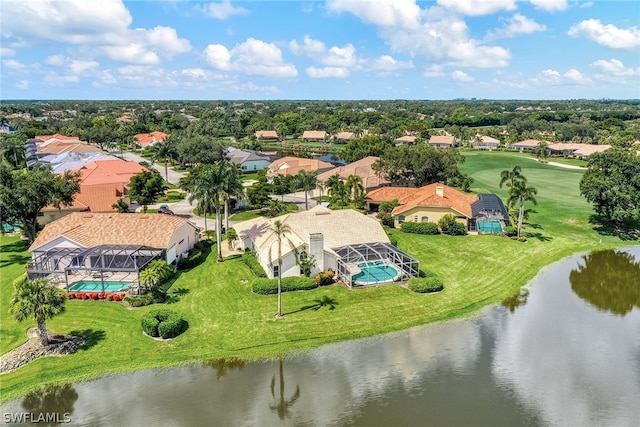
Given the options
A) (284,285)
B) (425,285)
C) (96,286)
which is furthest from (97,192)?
(425,285)

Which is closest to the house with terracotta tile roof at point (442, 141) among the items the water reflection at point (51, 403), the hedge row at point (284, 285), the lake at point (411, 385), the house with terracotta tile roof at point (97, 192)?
the house with terracotta tile roof at point (97, 192)

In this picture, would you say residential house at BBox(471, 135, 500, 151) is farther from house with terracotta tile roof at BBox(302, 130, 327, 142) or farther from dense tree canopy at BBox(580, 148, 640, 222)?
dense tree canopy at BBox(580, 148, 640, 222)

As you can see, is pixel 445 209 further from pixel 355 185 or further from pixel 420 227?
pixel 355 185

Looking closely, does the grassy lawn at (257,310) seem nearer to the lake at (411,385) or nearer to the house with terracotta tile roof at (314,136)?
the lake at (411,385)

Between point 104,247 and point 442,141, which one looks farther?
point 442,141

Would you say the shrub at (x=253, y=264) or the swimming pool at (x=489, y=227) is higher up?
the swimming pool at (x=489, y=227)

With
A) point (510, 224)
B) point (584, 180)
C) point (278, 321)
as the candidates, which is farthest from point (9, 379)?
point (584, 180)
